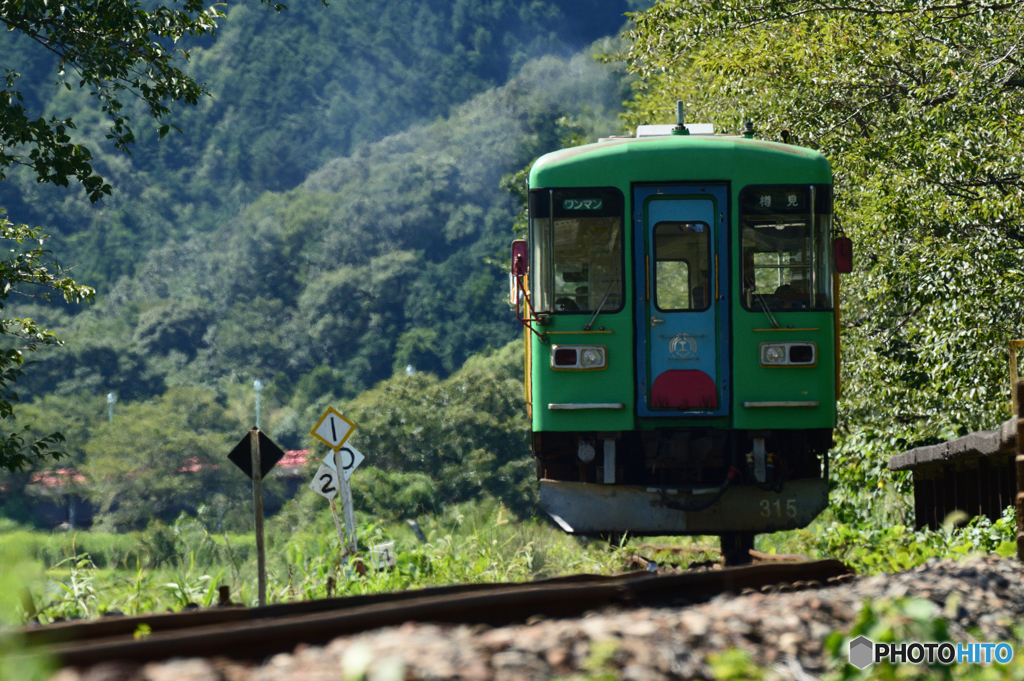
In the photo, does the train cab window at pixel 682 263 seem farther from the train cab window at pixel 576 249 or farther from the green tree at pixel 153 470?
the green tree at pixel 153 470

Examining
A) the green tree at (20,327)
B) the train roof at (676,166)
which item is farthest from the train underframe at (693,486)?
the green tree at (20,327)

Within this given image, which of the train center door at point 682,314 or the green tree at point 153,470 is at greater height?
the train center door at point 682,314

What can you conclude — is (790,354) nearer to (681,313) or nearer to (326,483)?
(681,313)

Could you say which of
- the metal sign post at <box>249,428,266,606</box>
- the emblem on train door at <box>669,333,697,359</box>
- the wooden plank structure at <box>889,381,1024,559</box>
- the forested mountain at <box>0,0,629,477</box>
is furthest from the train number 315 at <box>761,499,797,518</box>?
the forested mountain at <box>0,0,629,477</box>

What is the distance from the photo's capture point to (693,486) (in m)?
8.78

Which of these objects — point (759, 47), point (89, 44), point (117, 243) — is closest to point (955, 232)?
point (759, 47)

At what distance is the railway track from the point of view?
12.4 ft

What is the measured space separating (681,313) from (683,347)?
27cm

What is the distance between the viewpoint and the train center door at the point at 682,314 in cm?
872

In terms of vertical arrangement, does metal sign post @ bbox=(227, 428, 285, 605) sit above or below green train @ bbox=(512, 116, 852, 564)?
below

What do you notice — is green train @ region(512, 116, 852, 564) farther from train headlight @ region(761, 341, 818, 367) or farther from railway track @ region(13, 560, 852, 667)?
railway track @ region(13, 560, 852, 667)

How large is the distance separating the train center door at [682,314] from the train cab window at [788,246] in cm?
19

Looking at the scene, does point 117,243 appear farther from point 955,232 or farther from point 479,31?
point 955,232

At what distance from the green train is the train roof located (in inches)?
0.4
